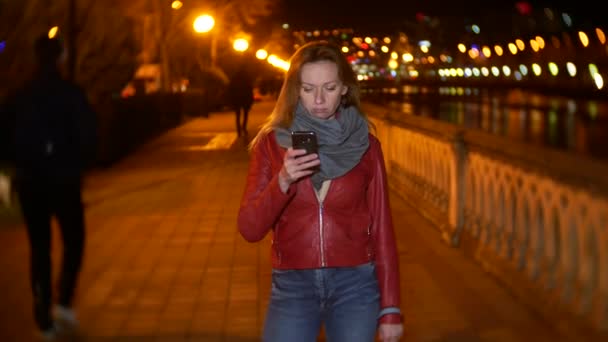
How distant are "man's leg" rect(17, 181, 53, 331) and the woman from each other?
307cm

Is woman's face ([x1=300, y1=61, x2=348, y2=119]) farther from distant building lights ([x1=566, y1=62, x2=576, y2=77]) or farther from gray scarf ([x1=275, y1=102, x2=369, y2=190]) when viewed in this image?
distant building lights ([x1=566, y1=62, x2=576, y2=77])

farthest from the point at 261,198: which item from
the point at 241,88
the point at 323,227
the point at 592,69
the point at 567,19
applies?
the point at 567,19

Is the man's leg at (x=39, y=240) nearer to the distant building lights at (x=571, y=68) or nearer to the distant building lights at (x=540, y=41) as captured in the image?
the distant building lights at (x=571, y=68)

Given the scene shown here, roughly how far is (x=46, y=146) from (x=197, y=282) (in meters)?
2.66

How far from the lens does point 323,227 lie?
3643mm

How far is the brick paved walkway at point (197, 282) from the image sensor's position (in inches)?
276

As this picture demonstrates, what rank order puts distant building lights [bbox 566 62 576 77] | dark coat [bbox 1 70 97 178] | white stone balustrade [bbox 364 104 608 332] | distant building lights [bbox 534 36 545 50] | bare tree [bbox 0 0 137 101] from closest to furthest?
1. white stone balustrade [bbox 364 104 608 332]
2. dark coat [bbox 1 70 97 178]
3. bare tree [bbox 0 0 137 101]
4. distant building lights [bbox 566 62 576 77]
5. distant building lights [bbox 534 36 545 50]

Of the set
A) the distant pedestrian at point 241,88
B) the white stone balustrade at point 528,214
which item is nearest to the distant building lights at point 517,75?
the distant pedestrian at point 241,88

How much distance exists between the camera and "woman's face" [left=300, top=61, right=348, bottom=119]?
144 inches

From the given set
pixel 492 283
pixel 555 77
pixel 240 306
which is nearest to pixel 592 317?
pixel 492 283

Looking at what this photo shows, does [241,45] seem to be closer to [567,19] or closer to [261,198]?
[261,198]

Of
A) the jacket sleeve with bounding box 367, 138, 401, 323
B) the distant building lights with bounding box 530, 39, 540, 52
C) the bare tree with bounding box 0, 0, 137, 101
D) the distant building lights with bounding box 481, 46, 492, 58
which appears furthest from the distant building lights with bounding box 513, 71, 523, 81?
the jacket sleeve with bounding box 367, 138, 401, 323

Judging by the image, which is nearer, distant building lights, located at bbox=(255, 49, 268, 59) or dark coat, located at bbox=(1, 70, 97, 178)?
dark coat, located at bbox=(1, 70, 97, 178)

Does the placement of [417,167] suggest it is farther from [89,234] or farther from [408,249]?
[89,234]
